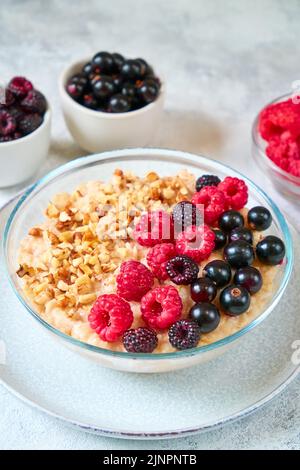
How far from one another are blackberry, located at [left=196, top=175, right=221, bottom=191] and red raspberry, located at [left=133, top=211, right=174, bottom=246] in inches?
7.9

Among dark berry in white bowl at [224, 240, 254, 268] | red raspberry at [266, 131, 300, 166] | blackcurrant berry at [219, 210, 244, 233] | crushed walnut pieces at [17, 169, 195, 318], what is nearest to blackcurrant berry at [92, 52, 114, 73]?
crushed walnut pieces at [17, 169, 195, 318]

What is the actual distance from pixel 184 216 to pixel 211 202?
112 millimetres

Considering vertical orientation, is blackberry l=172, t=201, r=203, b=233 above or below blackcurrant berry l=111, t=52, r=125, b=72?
above

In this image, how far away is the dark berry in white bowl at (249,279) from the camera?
196 centimetres

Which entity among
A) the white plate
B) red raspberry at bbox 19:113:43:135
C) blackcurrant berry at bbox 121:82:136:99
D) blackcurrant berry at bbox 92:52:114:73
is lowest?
the white plate

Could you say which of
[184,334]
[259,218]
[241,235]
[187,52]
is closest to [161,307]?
[184,334]

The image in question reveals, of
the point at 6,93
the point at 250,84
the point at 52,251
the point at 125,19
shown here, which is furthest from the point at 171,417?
the point at 125,19

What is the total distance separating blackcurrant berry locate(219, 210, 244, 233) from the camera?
2141 mm

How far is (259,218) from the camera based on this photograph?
2.16m

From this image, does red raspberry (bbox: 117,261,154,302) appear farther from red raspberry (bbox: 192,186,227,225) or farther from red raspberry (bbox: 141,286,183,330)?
red raspberry (bbox: 192,186,227,225)

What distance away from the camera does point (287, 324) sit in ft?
7.10

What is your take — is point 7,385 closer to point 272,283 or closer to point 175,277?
point 175,277

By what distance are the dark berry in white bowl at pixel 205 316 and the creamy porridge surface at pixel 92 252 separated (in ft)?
0.14

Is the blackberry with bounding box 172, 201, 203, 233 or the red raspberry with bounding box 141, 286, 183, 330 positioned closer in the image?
the red raspberry with bounding box 141, 286, 183, 330
